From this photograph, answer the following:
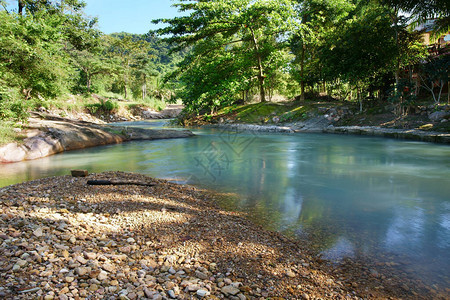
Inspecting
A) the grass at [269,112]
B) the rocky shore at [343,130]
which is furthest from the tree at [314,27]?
the rocky shore at [343,130]

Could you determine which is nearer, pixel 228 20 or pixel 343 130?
pixel 343 130

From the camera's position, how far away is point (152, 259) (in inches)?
98.3

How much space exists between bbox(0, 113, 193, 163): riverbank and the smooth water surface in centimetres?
63

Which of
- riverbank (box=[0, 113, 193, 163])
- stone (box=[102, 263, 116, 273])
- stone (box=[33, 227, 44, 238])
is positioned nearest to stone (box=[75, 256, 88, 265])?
stone (box=[102, 263, 116, 273])

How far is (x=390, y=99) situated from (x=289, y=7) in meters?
8.14

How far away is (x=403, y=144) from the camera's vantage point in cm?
1153

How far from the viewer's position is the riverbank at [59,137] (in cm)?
897

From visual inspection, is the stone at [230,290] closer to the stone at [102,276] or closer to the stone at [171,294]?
the stone at [171,294]

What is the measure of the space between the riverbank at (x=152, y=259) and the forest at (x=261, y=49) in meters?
7.85

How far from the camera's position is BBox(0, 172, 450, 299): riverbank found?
206 centimetres

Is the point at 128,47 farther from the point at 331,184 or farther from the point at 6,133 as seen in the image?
the point at 331,184

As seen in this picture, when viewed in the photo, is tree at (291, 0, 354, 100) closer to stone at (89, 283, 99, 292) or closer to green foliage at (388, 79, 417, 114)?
green foliage at (388, 79, 417, 114)

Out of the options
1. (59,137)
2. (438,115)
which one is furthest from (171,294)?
(438,115)

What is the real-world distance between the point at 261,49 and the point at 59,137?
14508mm
